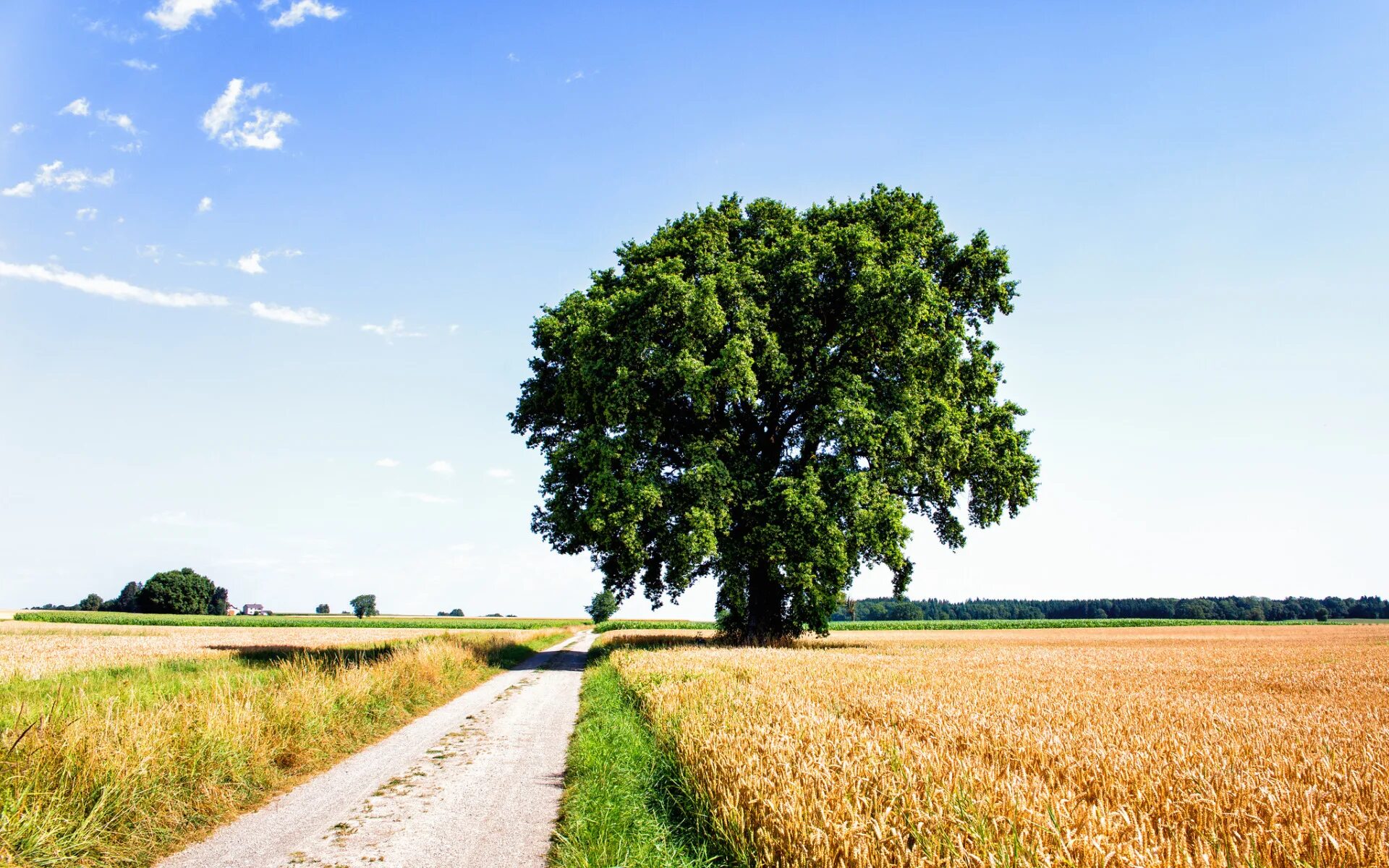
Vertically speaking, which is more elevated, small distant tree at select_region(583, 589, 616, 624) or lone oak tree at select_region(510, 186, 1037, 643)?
lone oak tree at select_region(510, 186, 1037, 643)

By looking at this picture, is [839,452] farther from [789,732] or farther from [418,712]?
[789,732]

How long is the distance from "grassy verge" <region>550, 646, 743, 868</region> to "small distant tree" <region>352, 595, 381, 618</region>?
17373 centimetres

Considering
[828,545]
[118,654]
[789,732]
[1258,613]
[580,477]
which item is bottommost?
[1258,613]

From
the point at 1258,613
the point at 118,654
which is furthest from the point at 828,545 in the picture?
the point at 1258,613

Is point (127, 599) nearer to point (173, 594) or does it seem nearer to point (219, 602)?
point (219, 602)

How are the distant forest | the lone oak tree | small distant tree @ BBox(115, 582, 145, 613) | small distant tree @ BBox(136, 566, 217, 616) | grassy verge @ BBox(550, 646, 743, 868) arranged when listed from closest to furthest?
grassy verge @ BBox(550, 646, 743, 868), the lone oak tree, small distant tree @ BBox(136, 566, 217, 616), small distant tree @ BBox(115, 582, 145, 613), the distant forest

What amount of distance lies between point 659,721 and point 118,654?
29.7 m

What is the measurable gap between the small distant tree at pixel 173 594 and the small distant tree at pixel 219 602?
20.9 meters

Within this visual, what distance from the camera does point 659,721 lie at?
10734mm

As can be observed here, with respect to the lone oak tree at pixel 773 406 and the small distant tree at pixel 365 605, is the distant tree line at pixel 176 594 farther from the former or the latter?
the lone oak tree at pixel 773 406

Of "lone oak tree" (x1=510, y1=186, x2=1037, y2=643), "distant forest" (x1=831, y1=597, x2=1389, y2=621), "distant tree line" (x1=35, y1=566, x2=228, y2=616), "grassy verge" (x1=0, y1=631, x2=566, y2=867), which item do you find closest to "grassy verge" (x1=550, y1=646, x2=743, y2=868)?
"grassy verge" (x1=0, y1=631, x2=566, y2=867)

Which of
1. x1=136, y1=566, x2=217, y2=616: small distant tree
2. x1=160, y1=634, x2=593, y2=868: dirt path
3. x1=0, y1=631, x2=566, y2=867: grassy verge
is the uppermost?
x1=0, y1=631, x2=566, y2=867: grassy verge

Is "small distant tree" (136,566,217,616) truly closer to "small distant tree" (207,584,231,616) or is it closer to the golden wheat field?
"small distant tree" (207,584,231,616)

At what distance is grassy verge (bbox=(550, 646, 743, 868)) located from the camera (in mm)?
5996
